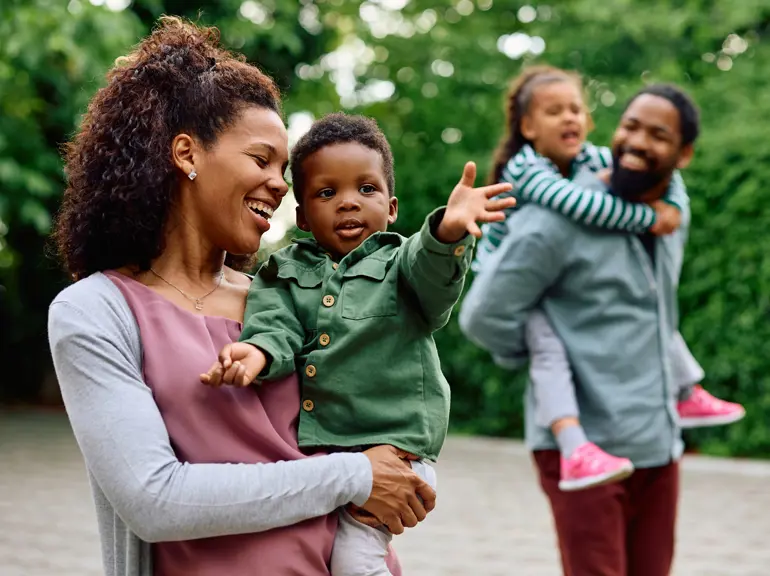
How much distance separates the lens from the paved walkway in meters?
6.08

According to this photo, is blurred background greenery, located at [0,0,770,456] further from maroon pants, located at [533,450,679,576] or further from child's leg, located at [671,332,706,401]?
maroon pants, located at [533,450,679,576]

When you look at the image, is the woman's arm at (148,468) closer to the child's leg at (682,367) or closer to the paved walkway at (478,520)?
the child's leg at (682,367)

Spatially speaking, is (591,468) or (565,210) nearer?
(591,468)

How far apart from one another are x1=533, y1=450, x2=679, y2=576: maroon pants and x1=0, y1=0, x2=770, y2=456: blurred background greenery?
6.28 m

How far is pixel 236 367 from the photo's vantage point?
2021 mm

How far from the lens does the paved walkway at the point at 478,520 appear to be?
19.9 ft

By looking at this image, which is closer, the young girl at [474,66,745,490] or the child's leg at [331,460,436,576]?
the child's leg at [331,460,436,576]

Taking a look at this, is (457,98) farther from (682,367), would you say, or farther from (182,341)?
(182,341)

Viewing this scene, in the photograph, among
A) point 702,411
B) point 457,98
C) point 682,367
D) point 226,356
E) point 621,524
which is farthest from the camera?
point 457,98

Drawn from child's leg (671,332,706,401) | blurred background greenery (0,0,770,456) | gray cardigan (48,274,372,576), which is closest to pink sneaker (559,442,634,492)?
child's leg (671,332,706,401)

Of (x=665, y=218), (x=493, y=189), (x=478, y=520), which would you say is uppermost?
(x=493, y=189)

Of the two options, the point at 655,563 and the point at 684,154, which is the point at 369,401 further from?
the point at 684,154

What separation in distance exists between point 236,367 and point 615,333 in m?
2.05

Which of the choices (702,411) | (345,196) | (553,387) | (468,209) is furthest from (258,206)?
(702,411)
